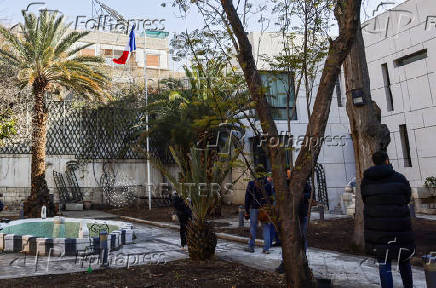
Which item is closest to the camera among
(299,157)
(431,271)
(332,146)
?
(431,271)

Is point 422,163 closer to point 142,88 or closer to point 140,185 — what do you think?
point 140,185

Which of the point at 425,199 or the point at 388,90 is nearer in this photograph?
the point at 425,199

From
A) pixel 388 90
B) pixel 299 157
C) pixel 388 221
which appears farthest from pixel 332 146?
pixel 388 221

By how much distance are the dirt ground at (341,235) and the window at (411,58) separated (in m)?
6.88

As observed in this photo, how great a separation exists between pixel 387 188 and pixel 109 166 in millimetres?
20928

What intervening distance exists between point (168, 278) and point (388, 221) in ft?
10.9

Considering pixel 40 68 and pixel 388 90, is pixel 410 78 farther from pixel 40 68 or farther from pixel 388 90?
pixel 40 68

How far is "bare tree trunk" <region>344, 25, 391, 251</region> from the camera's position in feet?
24.6

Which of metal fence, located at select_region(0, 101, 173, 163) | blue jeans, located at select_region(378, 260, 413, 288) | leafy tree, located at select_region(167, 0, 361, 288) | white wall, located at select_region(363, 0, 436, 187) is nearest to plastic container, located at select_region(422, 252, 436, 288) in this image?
blue jeans, located at select_region(378, 260, 413, 288)

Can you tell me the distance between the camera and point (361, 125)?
7.58 metres

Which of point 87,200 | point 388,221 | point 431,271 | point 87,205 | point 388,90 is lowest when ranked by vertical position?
point 431,271

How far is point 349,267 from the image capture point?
6.30m

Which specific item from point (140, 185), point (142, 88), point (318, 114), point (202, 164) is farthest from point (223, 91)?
point (142, 88)

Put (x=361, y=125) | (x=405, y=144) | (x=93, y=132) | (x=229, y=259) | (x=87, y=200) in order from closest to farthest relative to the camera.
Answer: (x=229, y=259)
(x=361, y=125)
(x=405, y=144)
(x=87, y=200)
(x=93, y=132)
